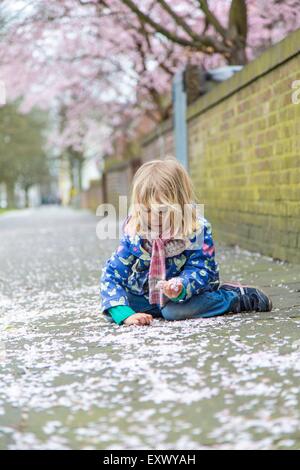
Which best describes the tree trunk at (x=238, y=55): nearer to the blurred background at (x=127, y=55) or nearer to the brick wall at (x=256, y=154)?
the blurred background at (x=127, y=55)

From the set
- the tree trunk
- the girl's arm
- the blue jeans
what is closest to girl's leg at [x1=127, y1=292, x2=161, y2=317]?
the blue jeans

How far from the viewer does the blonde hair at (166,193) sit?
3.68m

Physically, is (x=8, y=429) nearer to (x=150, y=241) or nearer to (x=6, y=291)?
(x=150, y=241)

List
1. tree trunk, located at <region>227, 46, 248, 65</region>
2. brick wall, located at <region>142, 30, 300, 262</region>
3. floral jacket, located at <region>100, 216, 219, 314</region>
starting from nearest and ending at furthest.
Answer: floral jacket, located at <region>100, 216, 219, 314</region> → brick wall, located at <region>142, 30, 300, 262</region> → tree trunk, located at <region>227, 46, 248, 65</region>

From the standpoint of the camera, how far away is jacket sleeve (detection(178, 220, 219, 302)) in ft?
12.1

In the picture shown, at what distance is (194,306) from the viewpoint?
3764 millimetres

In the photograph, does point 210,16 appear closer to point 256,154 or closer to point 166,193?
point 256,154

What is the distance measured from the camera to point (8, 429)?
2.16 meters

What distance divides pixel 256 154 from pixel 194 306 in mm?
3837

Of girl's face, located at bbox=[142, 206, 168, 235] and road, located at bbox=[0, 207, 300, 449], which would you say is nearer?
road, located at bbox=[0, 207, 300, 449]

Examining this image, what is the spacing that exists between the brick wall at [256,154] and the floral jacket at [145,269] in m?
2.39

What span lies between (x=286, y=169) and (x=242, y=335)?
11.0 feet

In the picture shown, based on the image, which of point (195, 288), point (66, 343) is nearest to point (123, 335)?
point (66, 343)

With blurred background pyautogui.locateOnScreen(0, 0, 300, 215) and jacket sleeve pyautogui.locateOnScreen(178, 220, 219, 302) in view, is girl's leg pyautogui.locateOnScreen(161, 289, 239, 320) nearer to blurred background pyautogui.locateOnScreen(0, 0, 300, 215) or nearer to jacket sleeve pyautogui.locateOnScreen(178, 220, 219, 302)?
jacket sleeve pyautogui.locateOnScreen(178, 220, 219, 302)
